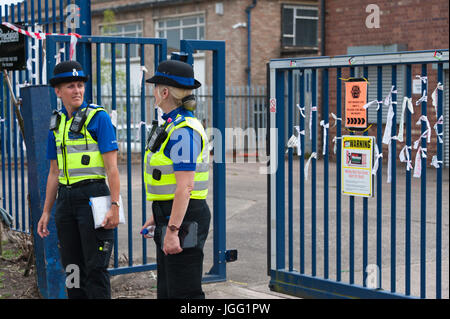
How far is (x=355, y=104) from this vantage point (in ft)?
16.8

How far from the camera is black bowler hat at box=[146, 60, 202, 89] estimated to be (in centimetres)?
413

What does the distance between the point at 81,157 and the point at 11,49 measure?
2.95 metres

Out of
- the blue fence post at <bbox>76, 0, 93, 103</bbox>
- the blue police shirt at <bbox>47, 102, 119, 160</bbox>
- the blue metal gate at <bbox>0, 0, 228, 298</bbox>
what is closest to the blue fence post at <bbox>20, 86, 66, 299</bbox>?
the blue metal gate at <bbox>0, 0, 228, 298</bbox>

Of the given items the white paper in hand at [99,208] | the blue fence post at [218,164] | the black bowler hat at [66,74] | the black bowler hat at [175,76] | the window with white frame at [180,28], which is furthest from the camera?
the window with white frame at [180,28]

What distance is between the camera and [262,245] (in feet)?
27.6

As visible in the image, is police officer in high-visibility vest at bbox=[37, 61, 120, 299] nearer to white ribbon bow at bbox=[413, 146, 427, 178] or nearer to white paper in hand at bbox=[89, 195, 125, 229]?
white paper in hand at bbox=[89, 195, 125, 229]

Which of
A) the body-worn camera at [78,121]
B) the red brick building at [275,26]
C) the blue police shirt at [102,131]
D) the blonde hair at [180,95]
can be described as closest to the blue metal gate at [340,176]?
the blonde hair at [180,95]

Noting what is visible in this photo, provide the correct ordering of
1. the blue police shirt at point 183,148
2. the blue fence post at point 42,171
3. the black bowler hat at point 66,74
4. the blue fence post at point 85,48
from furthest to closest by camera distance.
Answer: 1. the blue fence post at point 85,48
2. the blue fence post at point 42,171
3. the black bowler hat at point 66,74
4. the blue police shirt at point 183,148

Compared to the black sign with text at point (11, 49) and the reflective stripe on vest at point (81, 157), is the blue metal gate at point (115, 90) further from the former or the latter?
the reflective stripe on vest at point (81, 157)

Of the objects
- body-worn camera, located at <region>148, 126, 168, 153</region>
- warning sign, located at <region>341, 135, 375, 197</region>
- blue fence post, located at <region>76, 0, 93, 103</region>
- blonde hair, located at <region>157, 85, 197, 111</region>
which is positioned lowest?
warning sign, located at <region>341, 135, 375, 197</region>

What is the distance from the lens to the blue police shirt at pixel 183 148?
3996mm

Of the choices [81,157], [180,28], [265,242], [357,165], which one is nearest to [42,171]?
[81,157]

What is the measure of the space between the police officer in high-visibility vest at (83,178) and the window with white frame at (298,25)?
21.3 metres

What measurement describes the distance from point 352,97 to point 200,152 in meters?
1.54
